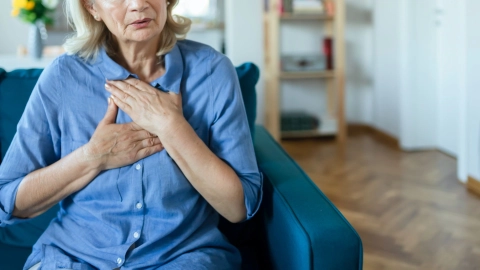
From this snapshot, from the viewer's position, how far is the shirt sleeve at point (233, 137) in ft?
3.87

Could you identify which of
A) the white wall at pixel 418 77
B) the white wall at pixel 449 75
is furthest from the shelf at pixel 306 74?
the white wall at pixel 449 75

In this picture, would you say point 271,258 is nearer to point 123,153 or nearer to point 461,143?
point 123,153

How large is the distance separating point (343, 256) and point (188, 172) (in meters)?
0.37

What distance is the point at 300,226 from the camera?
1.02 m

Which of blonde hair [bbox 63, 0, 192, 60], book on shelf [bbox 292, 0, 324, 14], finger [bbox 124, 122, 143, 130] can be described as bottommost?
finger [bbox 124, 122, 143, 130]

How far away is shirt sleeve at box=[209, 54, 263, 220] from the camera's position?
118 cm

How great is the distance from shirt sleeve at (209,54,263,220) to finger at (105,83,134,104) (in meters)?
0.19

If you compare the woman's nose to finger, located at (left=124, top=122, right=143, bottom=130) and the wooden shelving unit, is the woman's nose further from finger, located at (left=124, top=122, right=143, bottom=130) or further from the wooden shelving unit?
the wooden shelving unit

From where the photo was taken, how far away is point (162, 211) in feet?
3.77

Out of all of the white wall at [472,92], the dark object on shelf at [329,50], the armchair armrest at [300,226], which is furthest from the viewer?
the dark object on shelf at [329,50]

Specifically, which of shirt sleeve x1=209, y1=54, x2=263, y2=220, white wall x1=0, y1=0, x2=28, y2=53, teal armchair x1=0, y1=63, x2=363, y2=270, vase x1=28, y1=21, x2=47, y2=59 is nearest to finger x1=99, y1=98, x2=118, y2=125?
shirt sleeve x1=209, y1=54, x2=263, y2=220

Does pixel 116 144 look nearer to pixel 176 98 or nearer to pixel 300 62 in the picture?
pixel 176 98

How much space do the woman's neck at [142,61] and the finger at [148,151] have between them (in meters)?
0.19

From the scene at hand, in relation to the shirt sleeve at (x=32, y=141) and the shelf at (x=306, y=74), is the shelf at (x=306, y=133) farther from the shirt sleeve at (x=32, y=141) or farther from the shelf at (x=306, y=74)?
the shirt sleeve at (x=32, y=141)
